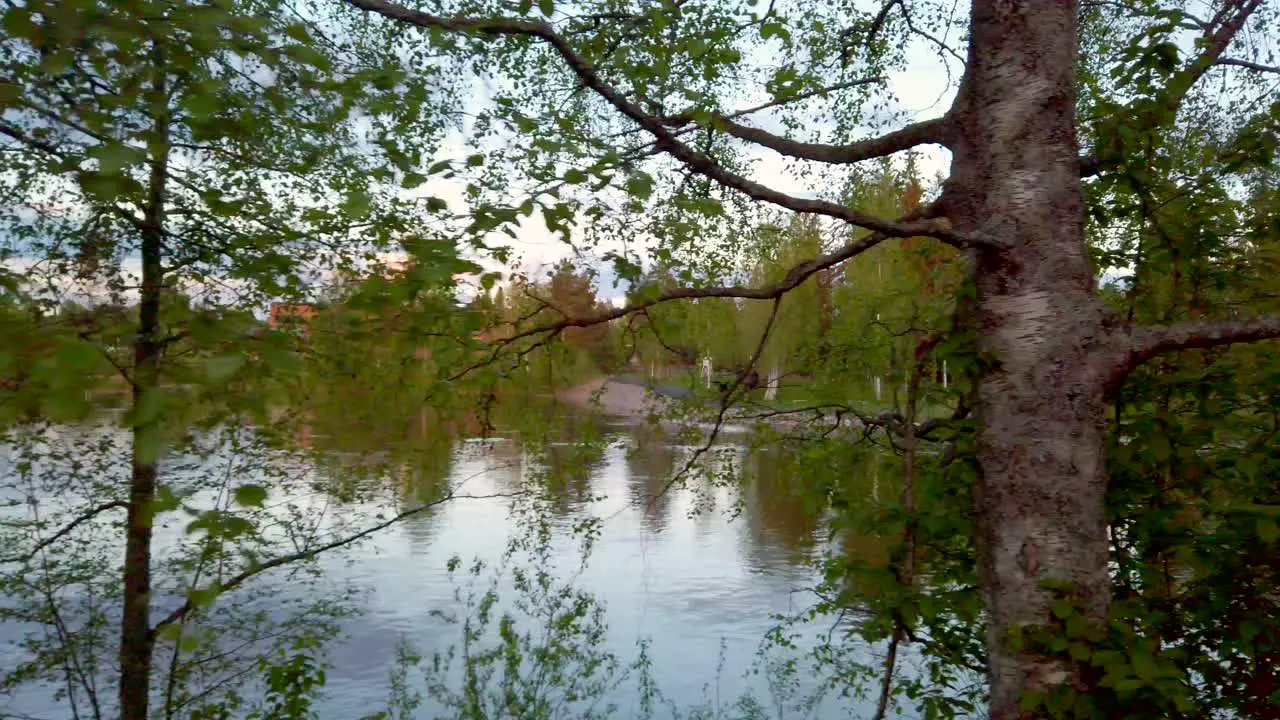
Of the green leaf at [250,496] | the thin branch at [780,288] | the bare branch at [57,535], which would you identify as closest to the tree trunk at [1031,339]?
the thin branch at [780,288]

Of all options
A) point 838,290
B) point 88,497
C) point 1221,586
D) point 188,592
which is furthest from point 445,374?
point 88,497

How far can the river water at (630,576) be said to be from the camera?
8.09m

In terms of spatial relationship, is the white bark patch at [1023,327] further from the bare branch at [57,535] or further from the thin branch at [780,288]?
the bare branch at [57,535]

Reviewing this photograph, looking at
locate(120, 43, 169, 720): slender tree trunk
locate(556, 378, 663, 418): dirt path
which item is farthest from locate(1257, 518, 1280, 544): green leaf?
locate(120, 43, 169, 720): slender tree trunk

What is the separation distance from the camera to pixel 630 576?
10914mm

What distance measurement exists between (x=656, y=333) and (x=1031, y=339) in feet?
4.62

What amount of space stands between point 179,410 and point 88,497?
4588 mm

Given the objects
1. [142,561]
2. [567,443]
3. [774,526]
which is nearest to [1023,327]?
[567,443]

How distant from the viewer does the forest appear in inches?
89.4

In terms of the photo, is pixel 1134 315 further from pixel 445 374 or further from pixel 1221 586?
pixel 445 374

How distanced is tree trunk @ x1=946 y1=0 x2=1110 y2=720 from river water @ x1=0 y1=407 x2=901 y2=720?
11.3 feet

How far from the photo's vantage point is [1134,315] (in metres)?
3.66

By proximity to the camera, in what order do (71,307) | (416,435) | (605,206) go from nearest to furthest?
(71,307)
(605,206)
(416,435)

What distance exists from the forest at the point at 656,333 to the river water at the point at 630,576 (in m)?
1.42
